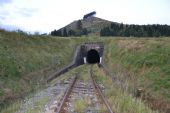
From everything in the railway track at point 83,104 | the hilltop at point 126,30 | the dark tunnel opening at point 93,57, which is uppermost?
the hilltop at point 126,30

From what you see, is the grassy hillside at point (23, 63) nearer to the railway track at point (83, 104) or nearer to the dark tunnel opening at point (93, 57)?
the railway track at point (83, 104)

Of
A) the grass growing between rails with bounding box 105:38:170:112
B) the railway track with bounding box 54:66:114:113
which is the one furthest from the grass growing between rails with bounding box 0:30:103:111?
the grass growing between rails with bounding box 105:38:170:112

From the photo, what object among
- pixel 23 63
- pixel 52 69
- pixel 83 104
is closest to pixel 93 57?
pixel 52 69

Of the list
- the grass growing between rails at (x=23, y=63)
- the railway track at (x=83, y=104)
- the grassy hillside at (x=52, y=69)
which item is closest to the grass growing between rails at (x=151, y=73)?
the grassy hillside at (x=52, y=69)

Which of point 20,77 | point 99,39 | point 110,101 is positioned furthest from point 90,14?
point 110,101

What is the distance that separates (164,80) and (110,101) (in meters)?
5.45


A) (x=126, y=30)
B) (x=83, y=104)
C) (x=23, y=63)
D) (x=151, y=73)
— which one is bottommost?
(x=83, y=104)

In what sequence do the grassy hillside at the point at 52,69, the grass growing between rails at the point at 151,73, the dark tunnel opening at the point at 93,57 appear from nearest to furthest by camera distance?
the grass growing between rails at the point at 151,73 → the grassy hillside at the point at 52,69 → the dark tunnel opening at the point at 93,57

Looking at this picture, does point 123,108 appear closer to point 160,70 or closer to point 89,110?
point 89,110

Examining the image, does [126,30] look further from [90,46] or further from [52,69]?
[52,69]

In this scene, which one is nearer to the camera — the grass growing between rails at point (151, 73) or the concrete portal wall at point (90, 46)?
the grass growing between rails at point (151, 73)

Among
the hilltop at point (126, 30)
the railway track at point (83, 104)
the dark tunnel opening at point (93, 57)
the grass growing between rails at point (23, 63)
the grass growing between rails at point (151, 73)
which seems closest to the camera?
the railway track at point (83, 104)

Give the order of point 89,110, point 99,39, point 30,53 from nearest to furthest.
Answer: point 89,110 < point 30,53 < point 99,39

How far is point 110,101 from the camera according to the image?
16.5m
